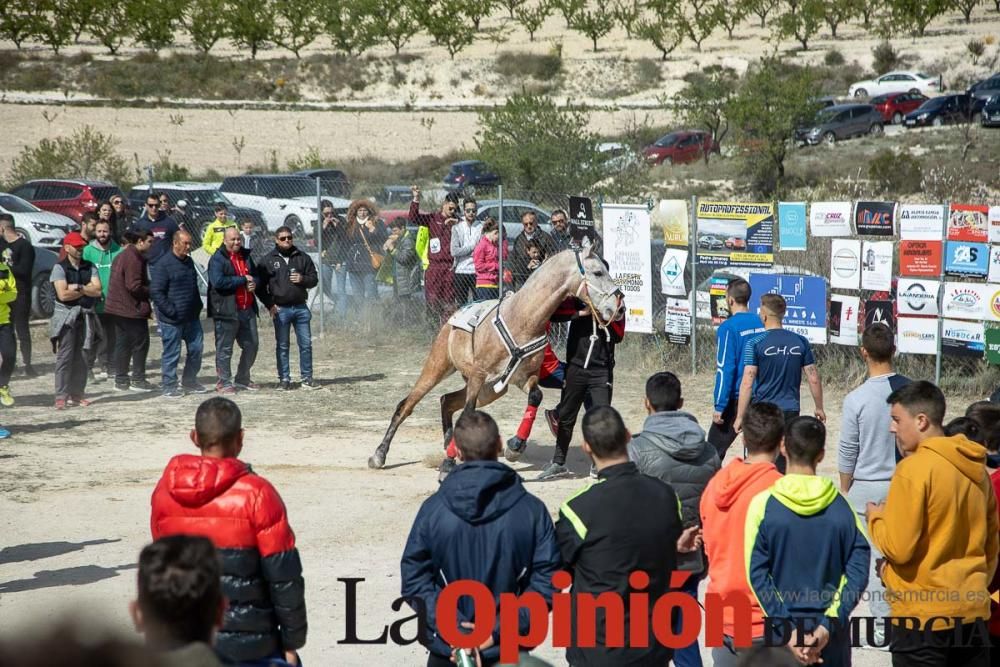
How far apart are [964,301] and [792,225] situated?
2298 millimetres

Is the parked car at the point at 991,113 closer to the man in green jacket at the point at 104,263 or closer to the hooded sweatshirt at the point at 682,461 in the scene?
the man in green jacket at the point at 104,263

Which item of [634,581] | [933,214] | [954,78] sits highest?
[954,78]

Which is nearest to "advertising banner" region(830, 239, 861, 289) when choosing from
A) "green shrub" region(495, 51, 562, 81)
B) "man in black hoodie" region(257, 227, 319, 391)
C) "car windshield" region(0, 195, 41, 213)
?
"man in black hoodie" region(257, 227, 319, 391)

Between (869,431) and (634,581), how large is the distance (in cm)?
235

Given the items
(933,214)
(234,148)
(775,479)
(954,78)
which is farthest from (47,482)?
(954,78)

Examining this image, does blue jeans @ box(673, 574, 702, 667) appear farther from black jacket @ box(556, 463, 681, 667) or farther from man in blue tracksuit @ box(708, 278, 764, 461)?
man in blue tracksuit @ box(708, 278, 764, 461)

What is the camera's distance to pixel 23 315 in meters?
15.3

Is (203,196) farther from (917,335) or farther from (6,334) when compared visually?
(917,335)

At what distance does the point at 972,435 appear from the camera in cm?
527

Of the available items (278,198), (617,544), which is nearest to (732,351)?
(617,544)

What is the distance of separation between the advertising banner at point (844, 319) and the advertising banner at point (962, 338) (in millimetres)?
1035

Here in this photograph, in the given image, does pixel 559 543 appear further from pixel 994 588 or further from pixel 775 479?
pixel 994 588

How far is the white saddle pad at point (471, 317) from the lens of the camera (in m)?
10.7

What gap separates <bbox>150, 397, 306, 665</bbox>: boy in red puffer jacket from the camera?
14.6 ft
